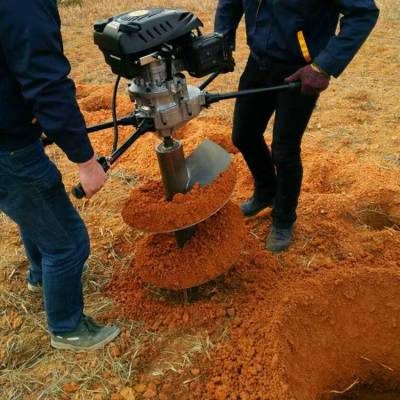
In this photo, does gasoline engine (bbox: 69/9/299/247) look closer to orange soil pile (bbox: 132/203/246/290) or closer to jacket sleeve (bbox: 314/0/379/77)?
jacket sleeve (bbox: 314/0/379/77)

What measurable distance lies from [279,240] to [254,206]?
0.41 metres

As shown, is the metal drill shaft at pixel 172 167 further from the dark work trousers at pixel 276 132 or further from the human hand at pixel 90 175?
the dark work trousers at pixel 276 132

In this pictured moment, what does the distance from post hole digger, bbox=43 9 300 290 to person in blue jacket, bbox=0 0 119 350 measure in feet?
0.79

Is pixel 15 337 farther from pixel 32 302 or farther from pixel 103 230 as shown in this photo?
pixel 103 230

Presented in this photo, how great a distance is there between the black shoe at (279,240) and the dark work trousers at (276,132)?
0.04 meters

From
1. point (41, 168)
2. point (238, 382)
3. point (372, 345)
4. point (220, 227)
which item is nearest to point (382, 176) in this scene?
point (372, 345)

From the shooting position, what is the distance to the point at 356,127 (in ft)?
15.3

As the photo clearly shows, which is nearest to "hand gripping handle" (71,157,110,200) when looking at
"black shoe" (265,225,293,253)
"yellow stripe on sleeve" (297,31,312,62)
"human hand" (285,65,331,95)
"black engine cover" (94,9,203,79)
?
"black engine cover" (94,9,203,79)

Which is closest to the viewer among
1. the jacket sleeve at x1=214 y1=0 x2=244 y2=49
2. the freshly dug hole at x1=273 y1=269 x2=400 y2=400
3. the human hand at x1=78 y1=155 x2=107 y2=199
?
the human hand at x1=78 y1=155 x2=107 y2=199

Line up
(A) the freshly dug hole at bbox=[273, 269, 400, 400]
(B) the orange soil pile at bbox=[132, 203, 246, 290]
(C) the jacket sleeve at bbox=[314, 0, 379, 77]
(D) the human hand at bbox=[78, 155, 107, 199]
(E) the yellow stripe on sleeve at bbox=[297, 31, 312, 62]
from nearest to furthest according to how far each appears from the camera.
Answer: (D) the human hand at bbox=[78, 155, 107, 199] → (C) the jacket sleeve at bbox=[314, 0, 379, 77] → (E) the yellow stripe on sleeve at bbox=[297, 31, 312, 62] → (B) the orange soil pile at bbox=[132, 203, 246, 290] → (A) the freshly dug hole at bbox=[273, 269, 400, 400]

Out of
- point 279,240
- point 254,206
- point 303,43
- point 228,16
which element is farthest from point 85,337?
point 228,16

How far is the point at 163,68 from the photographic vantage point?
81.3 inches

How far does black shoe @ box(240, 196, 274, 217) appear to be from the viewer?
3455 millimetres

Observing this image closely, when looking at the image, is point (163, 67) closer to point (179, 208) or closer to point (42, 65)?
point (42, 65)
